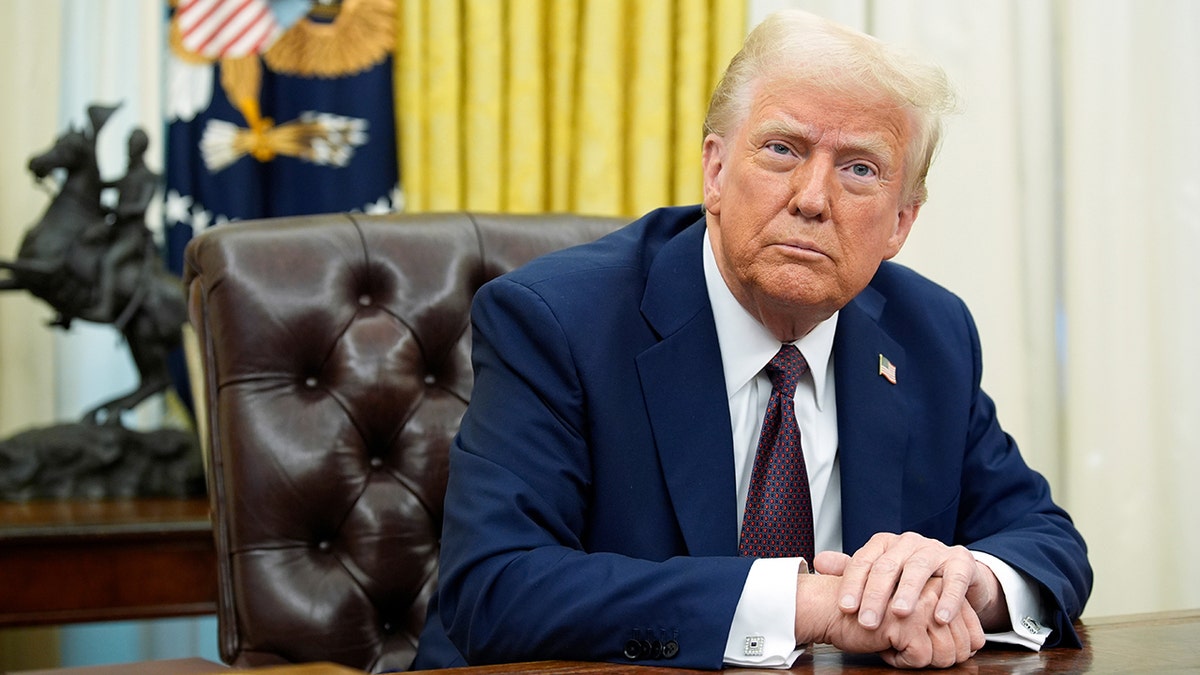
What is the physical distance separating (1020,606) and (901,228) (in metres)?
0.60

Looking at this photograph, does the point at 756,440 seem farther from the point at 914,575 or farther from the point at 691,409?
the point at 914,575

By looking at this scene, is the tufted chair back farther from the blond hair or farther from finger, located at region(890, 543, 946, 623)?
finger, located at region(890, 543, 946, 623)

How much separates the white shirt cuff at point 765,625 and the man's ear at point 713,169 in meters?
0.60

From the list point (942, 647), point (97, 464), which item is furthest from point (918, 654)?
point (97, 464)

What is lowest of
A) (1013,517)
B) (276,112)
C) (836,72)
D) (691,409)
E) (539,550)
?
(1013,517)

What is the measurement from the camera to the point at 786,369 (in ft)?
5.82

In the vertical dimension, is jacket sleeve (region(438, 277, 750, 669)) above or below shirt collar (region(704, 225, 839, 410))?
below

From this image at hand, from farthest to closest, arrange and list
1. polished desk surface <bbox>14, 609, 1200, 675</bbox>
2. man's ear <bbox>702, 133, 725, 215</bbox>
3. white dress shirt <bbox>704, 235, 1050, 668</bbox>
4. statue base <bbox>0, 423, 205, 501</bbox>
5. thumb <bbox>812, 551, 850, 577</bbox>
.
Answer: statue base <bbox>0, 423, 205, 501</bbox>
man's ear <bbox>702, 133, 725, 215</bbox>
white dress shirt <bbox>704, 235, 1050, 668</bbox>
thumb <bbox>812, 551, 850, 577</bbox>
polished desk surface <bbox>14, 609, 1200, 675</bbox>

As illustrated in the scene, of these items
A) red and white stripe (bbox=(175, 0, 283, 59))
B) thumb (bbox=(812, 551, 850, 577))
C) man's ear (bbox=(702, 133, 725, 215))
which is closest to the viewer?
thumb (bbox=(812, 551, 850, 577))

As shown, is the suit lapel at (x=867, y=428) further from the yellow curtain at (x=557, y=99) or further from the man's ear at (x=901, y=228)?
the yellow curtain at (x=557, y=99)

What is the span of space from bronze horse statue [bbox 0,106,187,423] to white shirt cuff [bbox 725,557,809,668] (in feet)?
5.68

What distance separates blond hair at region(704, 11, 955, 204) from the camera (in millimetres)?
1661

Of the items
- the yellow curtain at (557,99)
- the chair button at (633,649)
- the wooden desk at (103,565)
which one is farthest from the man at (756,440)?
the yellow curtain at (557,99)

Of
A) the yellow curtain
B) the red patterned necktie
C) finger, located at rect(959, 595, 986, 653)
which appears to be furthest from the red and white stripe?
finger, located at rect(959, 595, 986, 653)
